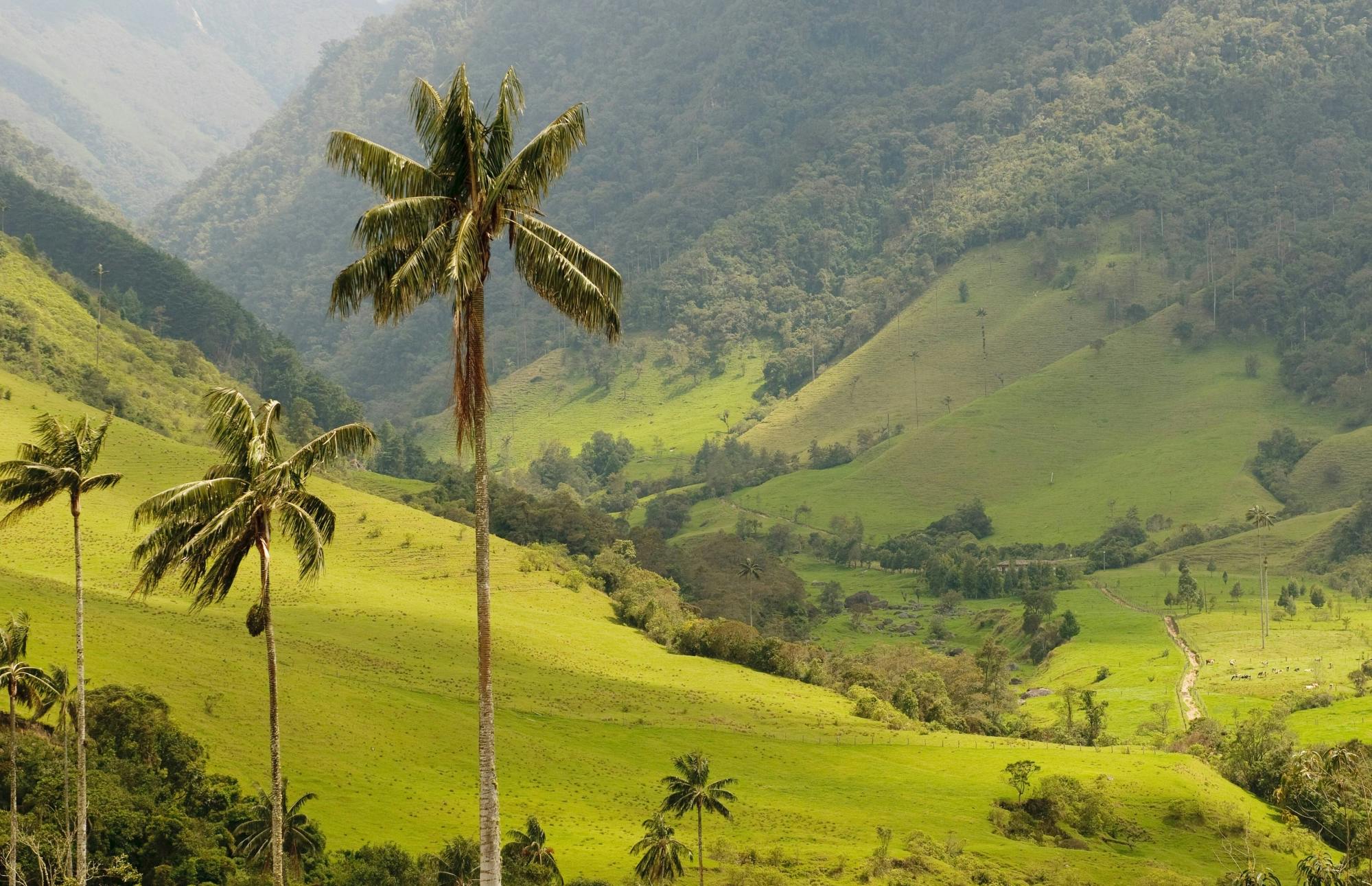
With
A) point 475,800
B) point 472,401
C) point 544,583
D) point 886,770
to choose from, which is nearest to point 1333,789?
point 472,401

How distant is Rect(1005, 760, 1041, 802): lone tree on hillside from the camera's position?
87.9 m

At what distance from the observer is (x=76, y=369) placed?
17050 cm

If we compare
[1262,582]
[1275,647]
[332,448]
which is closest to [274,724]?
[332,448]

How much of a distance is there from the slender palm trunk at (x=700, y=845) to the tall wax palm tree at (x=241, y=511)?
34501 mm

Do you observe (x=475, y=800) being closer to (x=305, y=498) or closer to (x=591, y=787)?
(x=591, y=787)

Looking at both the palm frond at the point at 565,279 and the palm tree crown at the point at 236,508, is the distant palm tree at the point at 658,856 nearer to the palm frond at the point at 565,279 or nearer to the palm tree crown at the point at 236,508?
the palm tree crown at the point at 236,508

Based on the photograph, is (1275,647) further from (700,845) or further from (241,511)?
(241,511)

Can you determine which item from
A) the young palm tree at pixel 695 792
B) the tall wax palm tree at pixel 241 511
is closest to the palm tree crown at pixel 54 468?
Answer: the tall wax palm tree at pixel 241 511

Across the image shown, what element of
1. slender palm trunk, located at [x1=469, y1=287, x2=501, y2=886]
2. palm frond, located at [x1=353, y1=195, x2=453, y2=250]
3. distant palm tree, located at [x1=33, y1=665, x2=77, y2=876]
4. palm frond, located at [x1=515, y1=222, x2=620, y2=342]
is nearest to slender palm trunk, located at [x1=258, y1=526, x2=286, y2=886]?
slender palm trunk, located at [x1=469, y1=287, x2=501, y2=886]

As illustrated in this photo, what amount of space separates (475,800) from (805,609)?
104m

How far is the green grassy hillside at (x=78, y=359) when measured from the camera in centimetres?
16438

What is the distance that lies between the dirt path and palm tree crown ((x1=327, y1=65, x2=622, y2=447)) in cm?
11308

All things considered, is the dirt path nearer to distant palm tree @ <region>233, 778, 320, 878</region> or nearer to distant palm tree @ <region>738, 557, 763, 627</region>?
distant palm tree @ <region>738, 557, 763, 627</region>

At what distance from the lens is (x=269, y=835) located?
50.5 m
